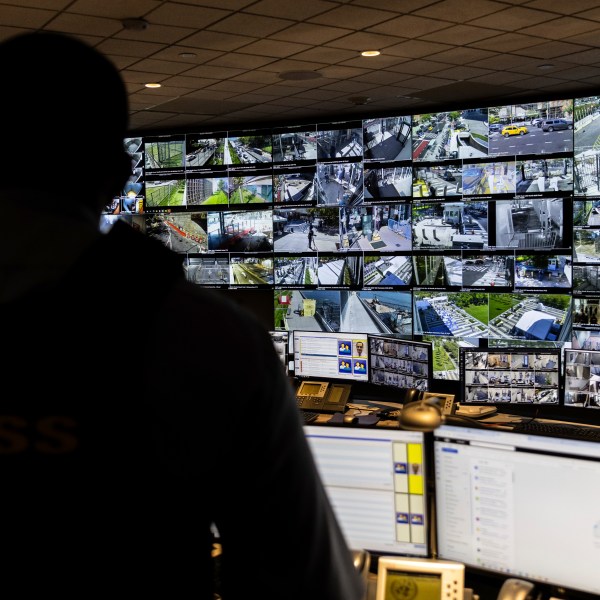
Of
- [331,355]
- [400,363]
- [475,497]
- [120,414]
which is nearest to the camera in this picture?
[120,414]

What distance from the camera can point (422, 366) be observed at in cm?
412

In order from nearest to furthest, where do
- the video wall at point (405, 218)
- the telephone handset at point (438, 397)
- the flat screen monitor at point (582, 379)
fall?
the telephone handset at point (438, 397), the flat screen monitor at point (582, 379), the video wall at point (405, 218)

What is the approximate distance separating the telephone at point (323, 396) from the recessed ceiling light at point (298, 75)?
2069mm

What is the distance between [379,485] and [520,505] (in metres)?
0.39

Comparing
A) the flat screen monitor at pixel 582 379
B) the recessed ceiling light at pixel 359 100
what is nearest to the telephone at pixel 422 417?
the flat screen monitor at pixel 582 379

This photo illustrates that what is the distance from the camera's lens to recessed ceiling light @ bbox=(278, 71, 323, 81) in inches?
196

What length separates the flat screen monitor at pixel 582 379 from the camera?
4.93 meters

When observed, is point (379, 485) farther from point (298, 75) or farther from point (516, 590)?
point (298, 75)

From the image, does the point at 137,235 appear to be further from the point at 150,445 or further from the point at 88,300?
the point at 150,445

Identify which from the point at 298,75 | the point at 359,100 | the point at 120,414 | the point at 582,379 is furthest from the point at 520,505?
the point at 359,100

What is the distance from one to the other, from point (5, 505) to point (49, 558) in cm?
6

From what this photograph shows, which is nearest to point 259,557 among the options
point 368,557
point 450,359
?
point 368,557

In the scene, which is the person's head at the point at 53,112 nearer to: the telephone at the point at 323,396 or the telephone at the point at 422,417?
the telephone at the point at 422,417

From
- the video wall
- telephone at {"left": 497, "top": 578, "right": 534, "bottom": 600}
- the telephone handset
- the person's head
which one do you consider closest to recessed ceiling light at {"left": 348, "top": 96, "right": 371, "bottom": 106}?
the video wall
